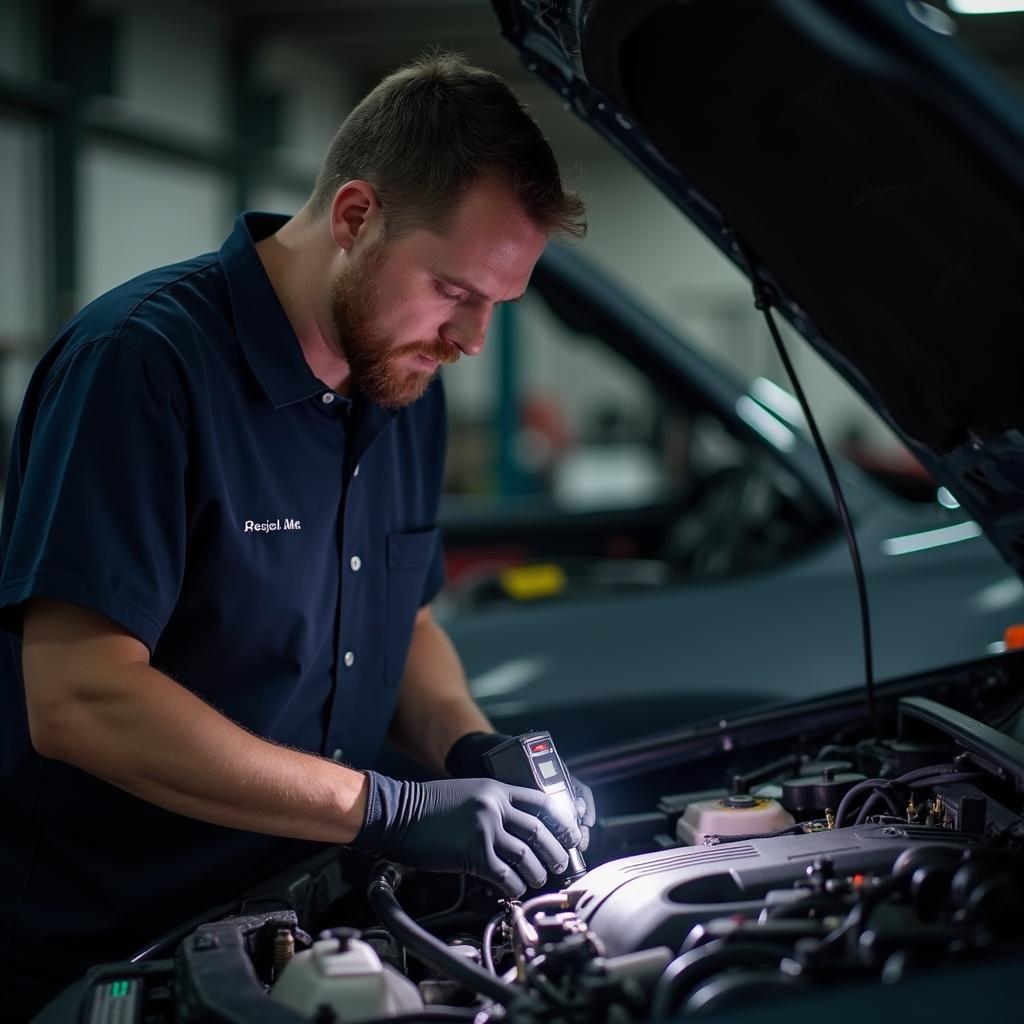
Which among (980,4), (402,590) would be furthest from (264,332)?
(980,4)

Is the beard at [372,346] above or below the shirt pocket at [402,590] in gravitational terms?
above

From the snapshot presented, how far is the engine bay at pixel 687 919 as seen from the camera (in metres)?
1.07

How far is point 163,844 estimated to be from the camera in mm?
1548

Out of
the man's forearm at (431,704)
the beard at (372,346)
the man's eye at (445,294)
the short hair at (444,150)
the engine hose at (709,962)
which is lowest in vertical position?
the man's forearm at (431,704)

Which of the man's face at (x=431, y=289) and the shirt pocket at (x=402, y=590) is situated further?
the shirt pocket at (x=402, y=590)

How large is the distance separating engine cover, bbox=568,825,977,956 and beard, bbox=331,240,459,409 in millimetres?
666

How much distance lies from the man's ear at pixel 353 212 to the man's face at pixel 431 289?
30 millimetres

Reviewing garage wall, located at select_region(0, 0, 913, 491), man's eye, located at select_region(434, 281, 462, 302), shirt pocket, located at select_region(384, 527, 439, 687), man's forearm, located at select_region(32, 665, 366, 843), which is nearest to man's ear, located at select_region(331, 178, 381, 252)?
man's eye, located at select_region(434, 281, 462, 302)

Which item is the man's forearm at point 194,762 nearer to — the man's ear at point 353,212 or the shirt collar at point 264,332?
the shirt collar at point 264,332

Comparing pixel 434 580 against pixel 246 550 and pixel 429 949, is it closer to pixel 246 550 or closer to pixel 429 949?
pixel 246 550

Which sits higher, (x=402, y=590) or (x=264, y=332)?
(x=264, y=332)

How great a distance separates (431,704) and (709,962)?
855 mm

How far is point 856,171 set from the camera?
4.28ft

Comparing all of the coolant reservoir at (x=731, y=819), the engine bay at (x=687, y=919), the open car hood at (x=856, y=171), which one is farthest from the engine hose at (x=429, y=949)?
the open car hood at (x=856, y=171)
